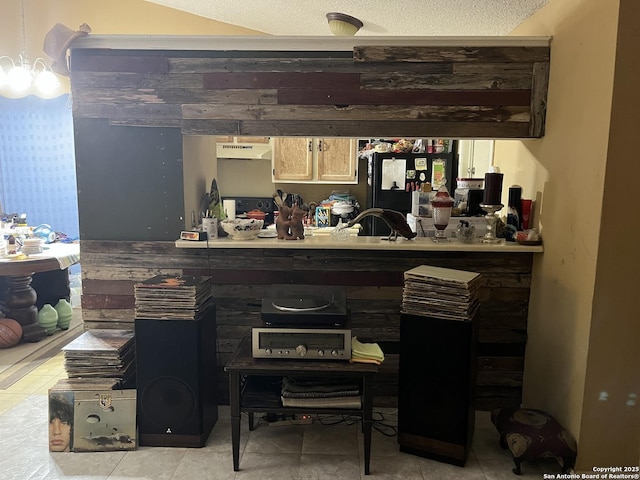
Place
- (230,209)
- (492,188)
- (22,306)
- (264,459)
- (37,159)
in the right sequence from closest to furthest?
(264,459)
(492,188)
(230,209)
(22,306)
(37,159)

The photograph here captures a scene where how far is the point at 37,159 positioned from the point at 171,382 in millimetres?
3558

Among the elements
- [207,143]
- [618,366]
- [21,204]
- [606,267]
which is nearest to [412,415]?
[618,366]

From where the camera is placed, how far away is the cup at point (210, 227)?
2.80 m

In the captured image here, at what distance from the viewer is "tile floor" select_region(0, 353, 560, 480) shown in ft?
7.55

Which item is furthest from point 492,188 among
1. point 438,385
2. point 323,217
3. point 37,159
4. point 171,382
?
point 37,159

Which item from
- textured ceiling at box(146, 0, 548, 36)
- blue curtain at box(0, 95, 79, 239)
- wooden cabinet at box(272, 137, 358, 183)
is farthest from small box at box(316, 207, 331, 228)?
blue curtain at box(0, 95, 79, 239)

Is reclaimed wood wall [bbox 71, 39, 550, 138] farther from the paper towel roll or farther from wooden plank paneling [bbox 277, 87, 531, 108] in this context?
the paper towel roll

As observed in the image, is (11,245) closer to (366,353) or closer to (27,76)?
(27,76)

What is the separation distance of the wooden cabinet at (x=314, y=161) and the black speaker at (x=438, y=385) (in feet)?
9.79

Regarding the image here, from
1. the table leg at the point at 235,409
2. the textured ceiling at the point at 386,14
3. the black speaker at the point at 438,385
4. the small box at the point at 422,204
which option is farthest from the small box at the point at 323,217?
the table leg at the point at 235,409

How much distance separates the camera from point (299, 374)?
7.45 feet

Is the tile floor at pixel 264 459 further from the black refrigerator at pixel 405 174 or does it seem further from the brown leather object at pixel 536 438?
the black refrigerator at pixel 405 174

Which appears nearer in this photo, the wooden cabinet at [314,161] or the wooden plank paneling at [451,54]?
the wooden plank paneling at [451,54]

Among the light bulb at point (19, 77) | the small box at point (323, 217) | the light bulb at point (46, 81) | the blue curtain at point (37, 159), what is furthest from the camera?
the small box at point (323, 217)
